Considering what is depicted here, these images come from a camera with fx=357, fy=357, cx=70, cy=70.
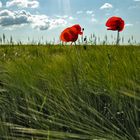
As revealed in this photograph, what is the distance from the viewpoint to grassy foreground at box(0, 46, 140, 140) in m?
1.31

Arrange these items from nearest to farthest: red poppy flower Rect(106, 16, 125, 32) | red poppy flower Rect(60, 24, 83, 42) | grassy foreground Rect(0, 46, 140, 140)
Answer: grassy foreground Rect(0, 46, 140, 140) < red poppy flower Rect(60, 24, 83, 42) < red poppy flower Rect(106, 16, 125, 32)

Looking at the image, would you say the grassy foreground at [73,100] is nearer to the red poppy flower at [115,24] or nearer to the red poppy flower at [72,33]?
the red poppy flower at [72,33]

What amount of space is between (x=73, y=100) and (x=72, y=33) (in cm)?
137

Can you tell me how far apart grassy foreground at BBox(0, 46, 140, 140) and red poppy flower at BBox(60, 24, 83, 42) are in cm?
54

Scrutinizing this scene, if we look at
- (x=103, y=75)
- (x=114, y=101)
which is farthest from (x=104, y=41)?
(x=114, y=101)

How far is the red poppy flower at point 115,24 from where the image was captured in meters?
3.21

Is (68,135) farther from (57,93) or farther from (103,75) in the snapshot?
(103,75)

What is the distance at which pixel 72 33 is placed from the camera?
2.84 m

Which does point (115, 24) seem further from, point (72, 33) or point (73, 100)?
point (73, 100)

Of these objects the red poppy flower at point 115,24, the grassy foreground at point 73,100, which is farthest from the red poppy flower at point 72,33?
the grassy foreground at point 73,100

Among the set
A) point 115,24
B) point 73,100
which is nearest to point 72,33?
point 115,24

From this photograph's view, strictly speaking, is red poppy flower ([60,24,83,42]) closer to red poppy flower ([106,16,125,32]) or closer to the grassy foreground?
red poppy flower ([106,16,125,32])

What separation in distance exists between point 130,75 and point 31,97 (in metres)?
0.56

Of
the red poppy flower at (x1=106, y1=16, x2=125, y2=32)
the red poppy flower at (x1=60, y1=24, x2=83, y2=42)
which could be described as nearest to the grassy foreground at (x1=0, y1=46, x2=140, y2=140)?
the red poppy flower at (x1=60, y1=24, x2=83, y2=42)
